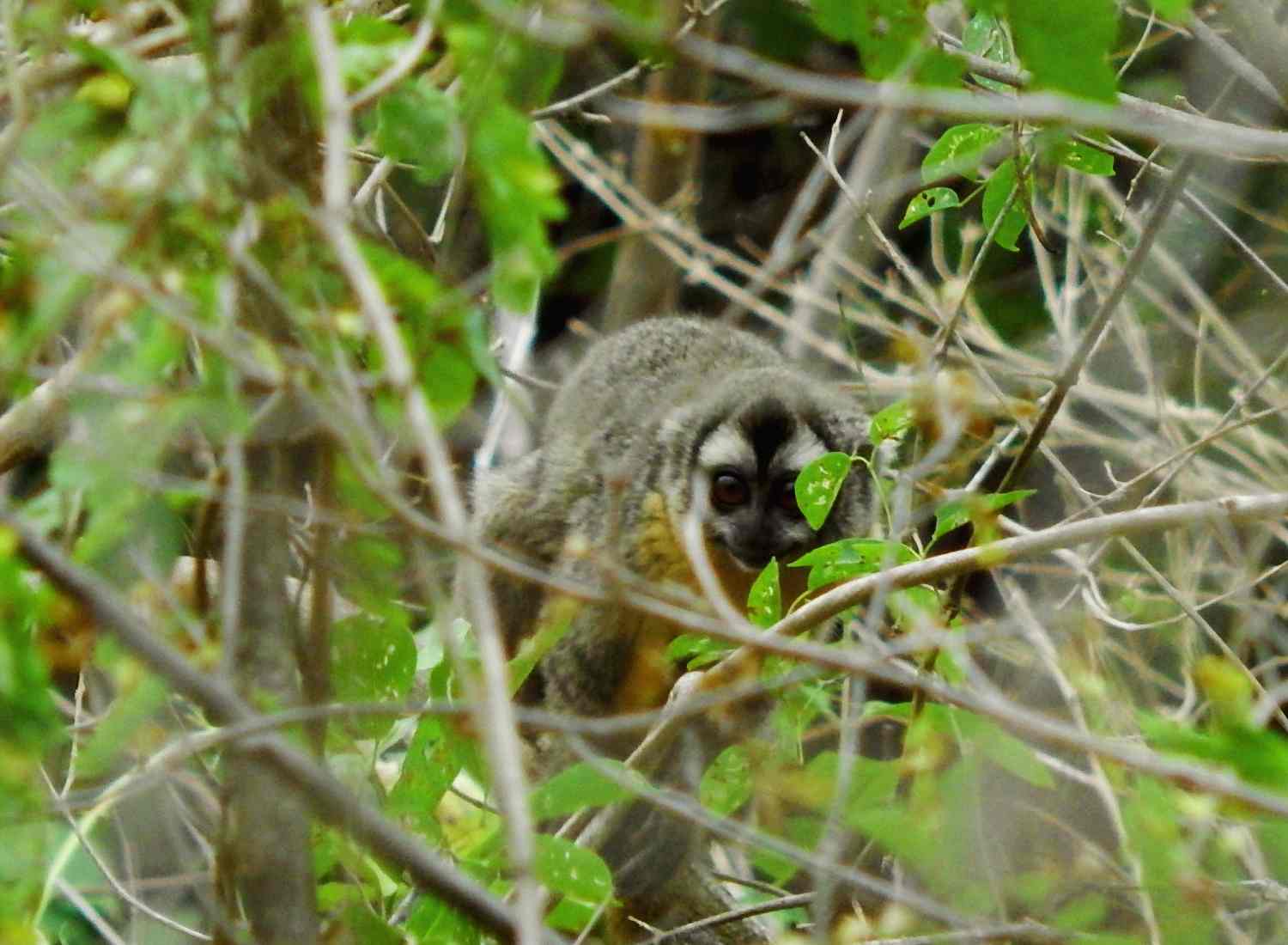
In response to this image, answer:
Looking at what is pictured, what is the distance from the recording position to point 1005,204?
10.3 ft

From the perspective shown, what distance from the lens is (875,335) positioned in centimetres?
666

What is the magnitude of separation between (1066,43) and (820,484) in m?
1.25

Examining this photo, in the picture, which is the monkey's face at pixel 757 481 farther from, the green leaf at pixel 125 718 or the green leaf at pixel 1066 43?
the green leaf at pixel 125 718

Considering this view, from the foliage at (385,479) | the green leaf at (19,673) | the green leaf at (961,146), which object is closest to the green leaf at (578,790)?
the foliage at (385,479)

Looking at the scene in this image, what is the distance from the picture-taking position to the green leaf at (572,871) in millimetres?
2449

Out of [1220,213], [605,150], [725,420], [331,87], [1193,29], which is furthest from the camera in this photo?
[605,150]

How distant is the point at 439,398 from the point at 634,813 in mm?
2232

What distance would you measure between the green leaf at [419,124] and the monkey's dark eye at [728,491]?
315 cm

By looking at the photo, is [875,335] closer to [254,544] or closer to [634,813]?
[634,813]

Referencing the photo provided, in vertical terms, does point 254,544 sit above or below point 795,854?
above

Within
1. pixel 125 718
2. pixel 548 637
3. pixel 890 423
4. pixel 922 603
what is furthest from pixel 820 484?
pixel 125 718

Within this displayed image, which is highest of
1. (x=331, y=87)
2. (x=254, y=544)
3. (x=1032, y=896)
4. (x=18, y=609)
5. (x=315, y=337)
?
(x=331, y=87)

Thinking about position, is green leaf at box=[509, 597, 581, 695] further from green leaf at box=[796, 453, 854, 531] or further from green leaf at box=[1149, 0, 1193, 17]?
green leaf at box=[1149, 0, 1193, 17]

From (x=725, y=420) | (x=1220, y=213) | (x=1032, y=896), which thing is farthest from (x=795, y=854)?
(x=1220, y=213)
